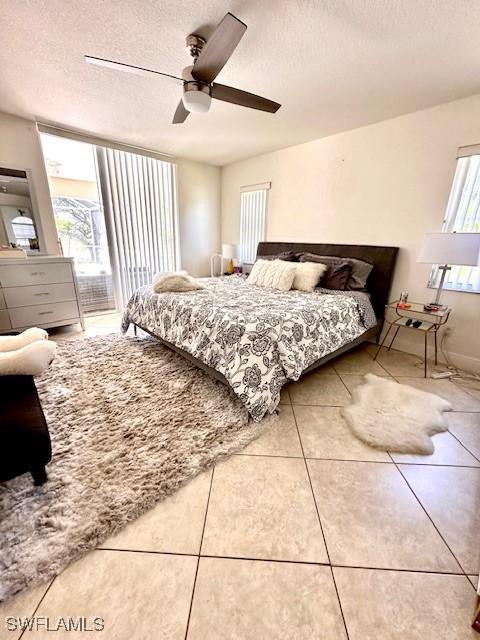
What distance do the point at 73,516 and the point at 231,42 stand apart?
8.21ft

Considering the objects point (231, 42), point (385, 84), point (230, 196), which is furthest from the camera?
point (230, 196)

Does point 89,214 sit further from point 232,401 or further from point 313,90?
point 232,401

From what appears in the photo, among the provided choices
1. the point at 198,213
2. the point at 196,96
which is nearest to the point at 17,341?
the point at 196,96

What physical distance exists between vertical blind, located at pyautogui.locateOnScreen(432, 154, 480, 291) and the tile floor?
69.7 inches

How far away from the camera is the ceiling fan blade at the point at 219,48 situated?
1332mm

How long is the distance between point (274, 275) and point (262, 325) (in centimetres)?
142

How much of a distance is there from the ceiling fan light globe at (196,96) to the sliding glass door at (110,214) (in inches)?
99.7

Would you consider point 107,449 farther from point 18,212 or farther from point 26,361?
point 18,212

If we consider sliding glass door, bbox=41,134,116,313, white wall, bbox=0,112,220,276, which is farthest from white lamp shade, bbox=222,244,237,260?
sliding glass door, bbox=41,134,116,313

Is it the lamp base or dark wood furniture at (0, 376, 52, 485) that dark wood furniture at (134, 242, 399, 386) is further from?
dark wood furniture at (0, 376, 52, 485)

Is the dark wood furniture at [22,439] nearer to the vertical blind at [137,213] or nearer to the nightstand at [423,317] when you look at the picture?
the nightstand at [423,317]

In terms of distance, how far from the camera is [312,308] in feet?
7.25

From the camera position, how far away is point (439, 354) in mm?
2793

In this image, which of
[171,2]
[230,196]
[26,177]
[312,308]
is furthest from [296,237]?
[26,177]
